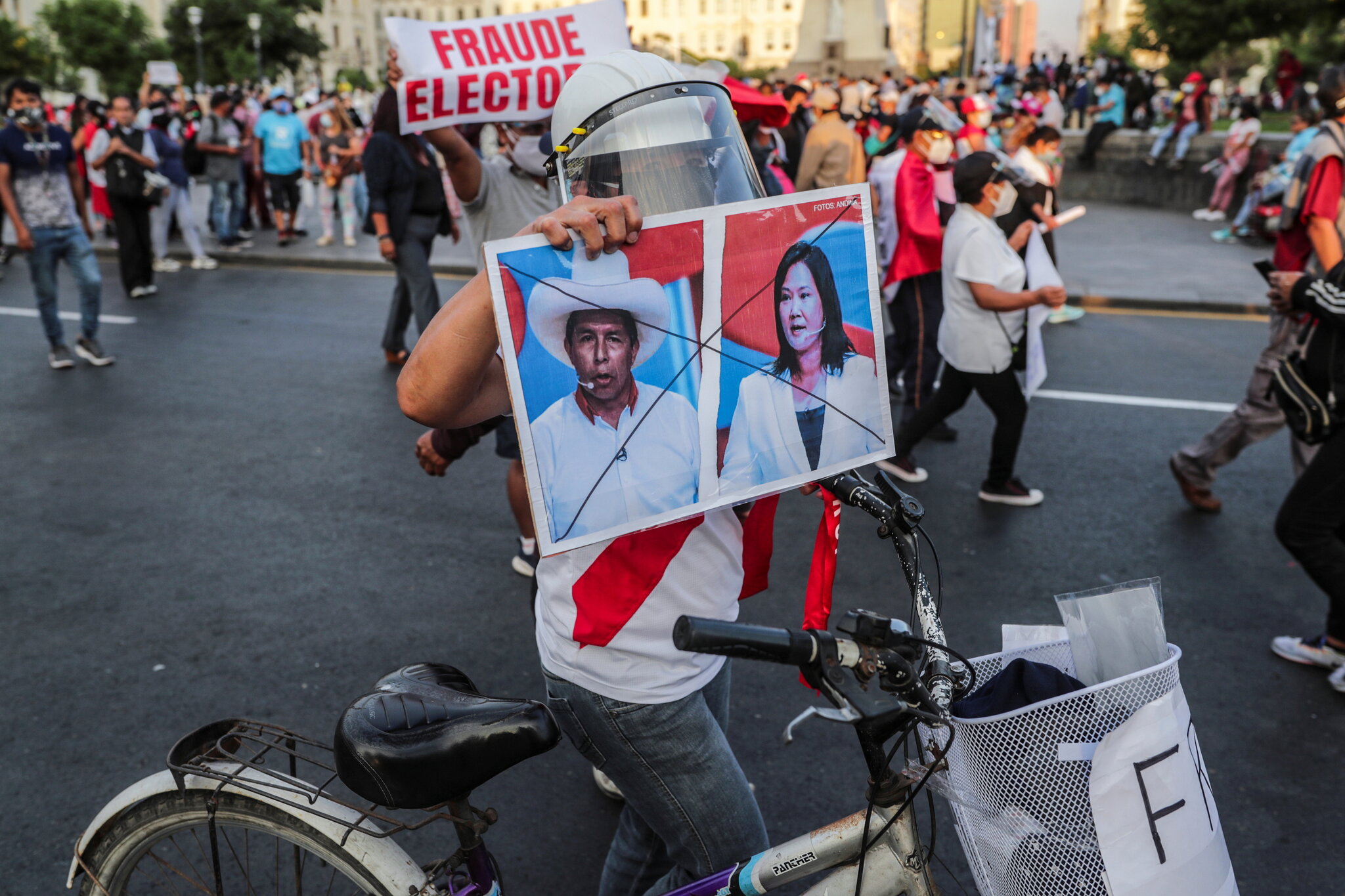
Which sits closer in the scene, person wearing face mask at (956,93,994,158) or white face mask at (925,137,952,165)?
white face mask at (925,137,952,165)

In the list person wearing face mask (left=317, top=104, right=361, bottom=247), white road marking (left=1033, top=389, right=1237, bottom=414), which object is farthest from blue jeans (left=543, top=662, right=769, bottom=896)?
person wearing face mask (left=317, top=104, right=361, bottom=247)

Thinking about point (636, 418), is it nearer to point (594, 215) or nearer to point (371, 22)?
point (594, 215)

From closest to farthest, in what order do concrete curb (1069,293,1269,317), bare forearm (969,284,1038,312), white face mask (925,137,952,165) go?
bare forearm (969,284,1038,312)
white face mask (925,137,952,165)
concrete curb (1069,293,1269,317)

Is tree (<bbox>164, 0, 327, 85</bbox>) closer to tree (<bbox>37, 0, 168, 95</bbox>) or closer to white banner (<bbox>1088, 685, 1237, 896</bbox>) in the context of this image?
tree (<bbox>37, 0, 168, 95</bbox>)

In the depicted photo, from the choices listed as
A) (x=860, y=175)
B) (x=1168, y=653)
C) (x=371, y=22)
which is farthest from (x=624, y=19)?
(x=371, y=22)

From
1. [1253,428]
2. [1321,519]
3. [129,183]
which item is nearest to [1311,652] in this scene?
[1321,519]

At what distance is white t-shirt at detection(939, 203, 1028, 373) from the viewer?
4895 mm

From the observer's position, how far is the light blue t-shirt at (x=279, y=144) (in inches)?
530

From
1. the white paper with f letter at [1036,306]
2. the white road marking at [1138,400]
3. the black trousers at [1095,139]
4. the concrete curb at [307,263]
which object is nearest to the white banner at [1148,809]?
the white paper with f letter at [1036,306]

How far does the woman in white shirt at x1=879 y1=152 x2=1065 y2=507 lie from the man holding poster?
2955 millimetres

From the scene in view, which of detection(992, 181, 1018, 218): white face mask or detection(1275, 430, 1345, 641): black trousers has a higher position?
detection(992, 181, 1018, 218): white face mask

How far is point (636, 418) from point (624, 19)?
343cm

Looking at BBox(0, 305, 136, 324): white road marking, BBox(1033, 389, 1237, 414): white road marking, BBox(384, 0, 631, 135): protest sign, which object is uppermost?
BBox(384, 0, 631, 135): protest sign

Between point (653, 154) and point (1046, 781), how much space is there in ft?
3.67
